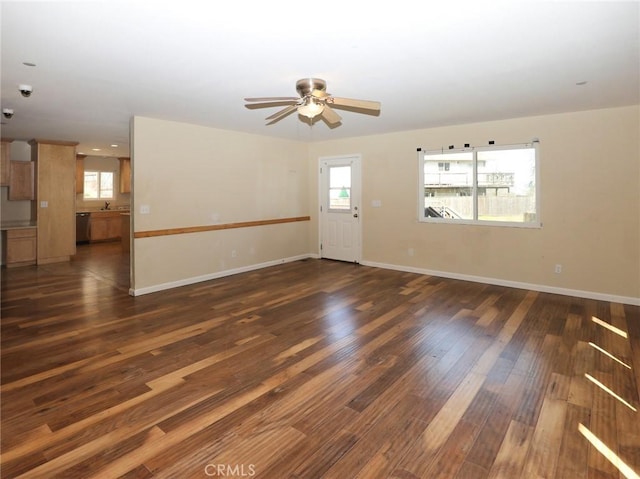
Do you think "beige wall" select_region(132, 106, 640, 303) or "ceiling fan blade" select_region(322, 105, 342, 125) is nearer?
"ceiling fan blade" select_region(322, 105, 342, 125)

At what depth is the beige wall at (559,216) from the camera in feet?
14.4

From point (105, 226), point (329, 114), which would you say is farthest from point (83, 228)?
point (329, 114)

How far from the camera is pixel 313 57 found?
2789 millimetres

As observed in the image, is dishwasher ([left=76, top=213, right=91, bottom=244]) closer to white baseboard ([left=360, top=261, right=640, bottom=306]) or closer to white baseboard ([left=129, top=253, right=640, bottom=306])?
white baseboard ([left=129, top=253, right=640, bottom=306])

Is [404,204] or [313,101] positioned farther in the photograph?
[404,204]

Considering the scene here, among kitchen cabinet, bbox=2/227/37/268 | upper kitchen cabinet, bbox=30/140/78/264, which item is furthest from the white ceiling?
kitchen cabinet, bbox=2/227/37/268

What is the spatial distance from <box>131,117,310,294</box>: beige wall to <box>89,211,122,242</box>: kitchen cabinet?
5587 millimetres

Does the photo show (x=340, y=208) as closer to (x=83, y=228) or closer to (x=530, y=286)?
(x=530, y=286)

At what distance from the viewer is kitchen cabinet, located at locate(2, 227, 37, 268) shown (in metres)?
6.66

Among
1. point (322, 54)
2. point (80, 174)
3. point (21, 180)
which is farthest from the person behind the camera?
point (80, 174)

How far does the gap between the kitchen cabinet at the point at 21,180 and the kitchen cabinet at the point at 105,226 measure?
2.53 meters

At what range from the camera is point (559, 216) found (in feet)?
15.8

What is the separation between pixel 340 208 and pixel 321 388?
492 centimetres

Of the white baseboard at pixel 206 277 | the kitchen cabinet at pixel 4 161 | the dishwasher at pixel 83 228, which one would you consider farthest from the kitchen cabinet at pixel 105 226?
the white baseboard at pixel 206 277
